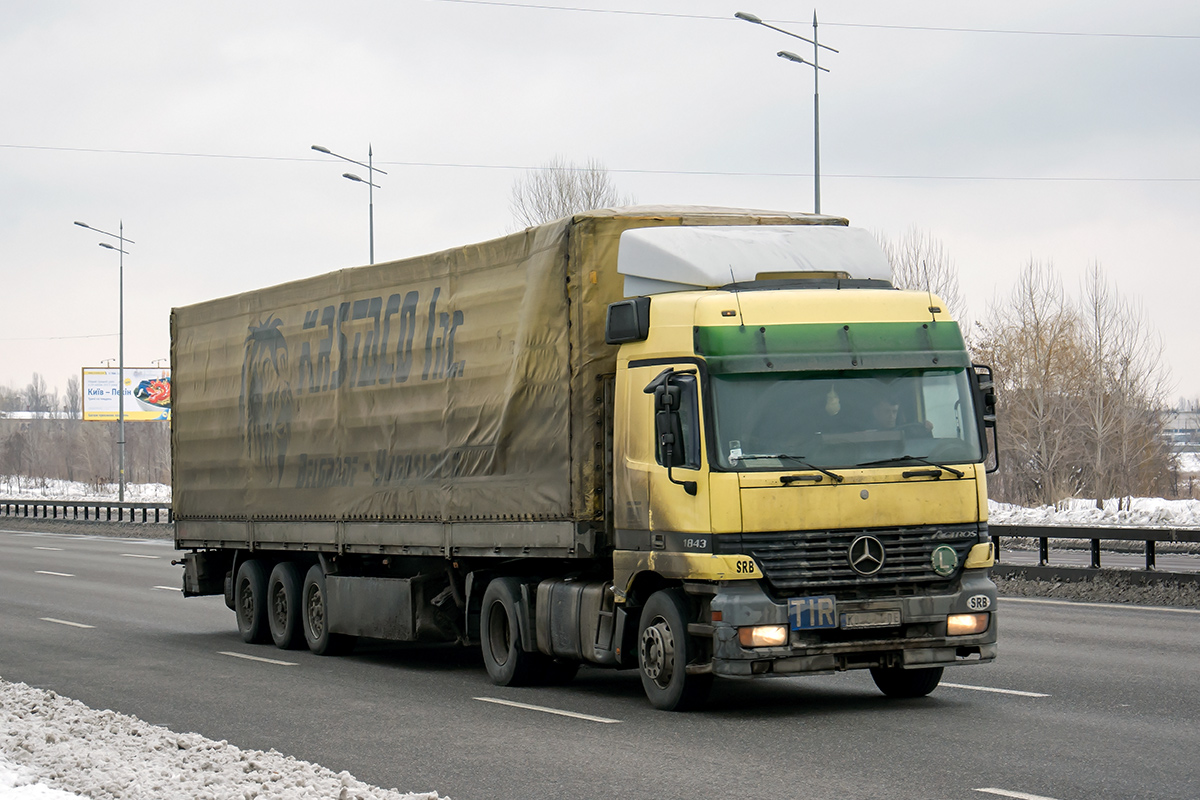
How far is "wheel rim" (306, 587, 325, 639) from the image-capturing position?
626 inches

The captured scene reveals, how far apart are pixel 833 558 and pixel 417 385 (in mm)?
4991

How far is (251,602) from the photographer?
1742 centimetres

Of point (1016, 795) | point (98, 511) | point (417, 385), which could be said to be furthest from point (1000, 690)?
point (98, 511)

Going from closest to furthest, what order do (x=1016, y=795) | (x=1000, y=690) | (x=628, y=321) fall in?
(x=1016, y=795)
(x=628, y=321)
(x=1000, y=690)

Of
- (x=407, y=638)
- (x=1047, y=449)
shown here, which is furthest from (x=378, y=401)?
(x=1047, y=449)

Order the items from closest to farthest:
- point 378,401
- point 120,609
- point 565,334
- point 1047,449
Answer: point 565,334
point 378,401
point 120,609
point 1047,449

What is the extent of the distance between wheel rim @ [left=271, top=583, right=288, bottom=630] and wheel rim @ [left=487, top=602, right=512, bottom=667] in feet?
14.5

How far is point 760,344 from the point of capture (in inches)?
416

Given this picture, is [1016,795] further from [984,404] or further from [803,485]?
[984,404]

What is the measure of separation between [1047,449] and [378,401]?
4076cm

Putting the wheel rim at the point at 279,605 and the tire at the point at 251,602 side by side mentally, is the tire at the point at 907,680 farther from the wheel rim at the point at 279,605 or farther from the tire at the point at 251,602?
the tire at the point at 251,602

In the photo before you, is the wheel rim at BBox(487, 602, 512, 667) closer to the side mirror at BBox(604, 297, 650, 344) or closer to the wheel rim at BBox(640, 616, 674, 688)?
the wheel rim at BBox(640, 616, 674, 688)

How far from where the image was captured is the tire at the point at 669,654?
34.6ft

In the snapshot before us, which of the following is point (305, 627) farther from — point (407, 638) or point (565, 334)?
point (565, 334)
